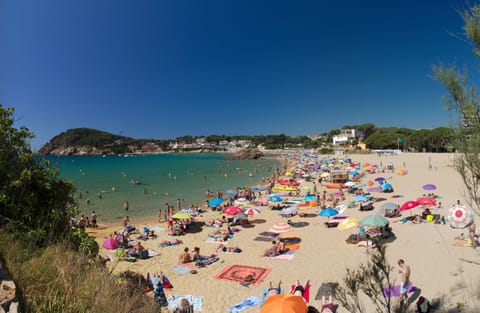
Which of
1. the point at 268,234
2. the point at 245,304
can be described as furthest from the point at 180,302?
the point at 268,234

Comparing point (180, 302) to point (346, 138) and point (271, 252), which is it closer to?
point (271, 252)

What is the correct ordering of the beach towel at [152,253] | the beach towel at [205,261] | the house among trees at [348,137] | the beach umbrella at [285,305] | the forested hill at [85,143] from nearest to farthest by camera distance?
the beach umbrella at [285,305] → the beach towel at [205,261] → the beach towel at [152,253] → the house among trees at [348,137] → the forested hill at [85,143]

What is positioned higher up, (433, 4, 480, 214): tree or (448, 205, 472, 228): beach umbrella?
(433, 4, 480, 214): tree

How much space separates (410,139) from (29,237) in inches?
3292

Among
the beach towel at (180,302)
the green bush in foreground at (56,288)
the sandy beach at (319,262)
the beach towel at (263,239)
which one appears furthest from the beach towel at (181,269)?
the green bush in foreground at (56,288)

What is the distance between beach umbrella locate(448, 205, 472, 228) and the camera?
11.9 meters

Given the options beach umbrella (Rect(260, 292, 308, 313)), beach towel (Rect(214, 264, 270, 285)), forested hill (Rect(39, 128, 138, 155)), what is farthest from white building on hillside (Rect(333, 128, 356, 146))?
forested hill (Rect(39, 128, 138, 155))

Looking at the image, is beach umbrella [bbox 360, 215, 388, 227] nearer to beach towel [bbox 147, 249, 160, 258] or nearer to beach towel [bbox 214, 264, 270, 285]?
beach towel [bbox 214, 264, 270, 285]

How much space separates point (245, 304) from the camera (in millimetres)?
8180

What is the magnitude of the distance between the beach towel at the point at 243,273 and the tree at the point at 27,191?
5.69 metres

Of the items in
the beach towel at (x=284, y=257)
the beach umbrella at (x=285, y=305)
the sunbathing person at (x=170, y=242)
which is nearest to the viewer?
the beach umbrella at (x=285, y=305)

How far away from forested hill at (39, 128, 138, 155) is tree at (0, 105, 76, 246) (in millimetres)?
171841

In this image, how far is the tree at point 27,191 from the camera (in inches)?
222

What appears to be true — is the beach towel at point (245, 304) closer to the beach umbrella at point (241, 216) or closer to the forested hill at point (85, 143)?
the beach umbrella at point (241, 216)
